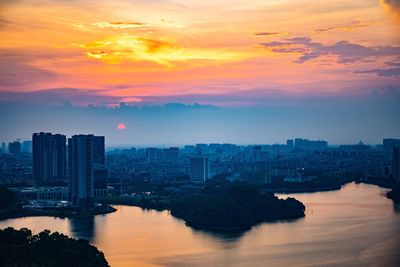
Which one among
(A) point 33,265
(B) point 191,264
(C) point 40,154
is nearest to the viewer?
(A) point 33,265

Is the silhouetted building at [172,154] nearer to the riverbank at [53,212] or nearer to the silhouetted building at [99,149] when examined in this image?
the silhouetted building at [99,149]

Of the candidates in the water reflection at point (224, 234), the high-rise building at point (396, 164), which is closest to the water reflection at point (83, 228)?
the water reflection at point (224, 234)

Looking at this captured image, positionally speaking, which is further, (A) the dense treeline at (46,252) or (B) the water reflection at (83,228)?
(B) the water reflection at (83,228)

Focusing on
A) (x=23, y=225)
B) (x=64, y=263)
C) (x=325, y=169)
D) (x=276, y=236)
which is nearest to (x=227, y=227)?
(x=276, y=236)

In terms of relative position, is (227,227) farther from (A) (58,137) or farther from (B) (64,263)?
(A) (58,137)

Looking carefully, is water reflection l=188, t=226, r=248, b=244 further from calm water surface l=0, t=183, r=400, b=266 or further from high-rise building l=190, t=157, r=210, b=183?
high-rise building l=190, t=157, r=210, b=183

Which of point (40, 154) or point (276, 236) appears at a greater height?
point (40, 154)
